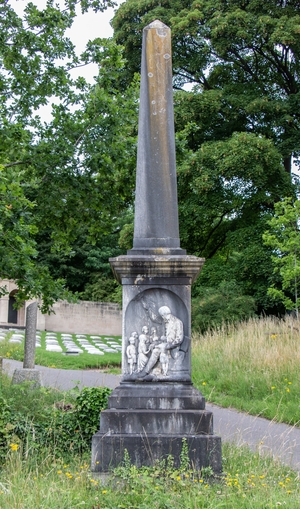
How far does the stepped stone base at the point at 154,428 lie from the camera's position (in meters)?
5.18

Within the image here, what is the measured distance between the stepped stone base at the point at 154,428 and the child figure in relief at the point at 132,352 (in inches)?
7.3

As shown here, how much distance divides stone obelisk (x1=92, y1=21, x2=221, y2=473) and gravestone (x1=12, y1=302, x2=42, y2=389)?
5.59 metres

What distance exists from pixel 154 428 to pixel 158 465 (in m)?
0.36

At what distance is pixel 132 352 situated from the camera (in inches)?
223

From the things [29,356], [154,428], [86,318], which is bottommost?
[154,428]

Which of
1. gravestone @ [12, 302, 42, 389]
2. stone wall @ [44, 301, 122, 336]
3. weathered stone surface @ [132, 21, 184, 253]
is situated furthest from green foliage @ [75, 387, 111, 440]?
stone wall @ [44, 301, 122, 336]

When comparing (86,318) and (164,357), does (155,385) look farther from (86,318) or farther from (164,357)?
(86,318)

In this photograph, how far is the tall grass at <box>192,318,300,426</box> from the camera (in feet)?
30.0

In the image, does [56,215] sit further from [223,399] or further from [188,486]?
[188,486]

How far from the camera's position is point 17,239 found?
25.4 ft

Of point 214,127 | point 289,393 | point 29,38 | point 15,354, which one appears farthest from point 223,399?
point 214,127

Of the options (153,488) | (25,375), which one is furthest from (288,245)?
(153,488)

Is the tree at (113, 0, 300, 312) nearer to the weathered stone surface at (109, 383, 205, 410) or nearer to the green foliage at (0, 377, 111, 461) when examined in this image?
the green foliage at (0, 377, 111, 461)

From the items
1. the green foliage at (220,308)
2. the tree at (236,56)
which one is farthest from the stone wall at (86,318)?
the green foliage at (220,308)
